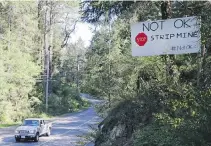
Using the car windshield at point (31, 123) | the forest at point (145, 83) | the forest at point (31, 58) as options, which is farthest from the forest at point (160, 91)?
the forest at point (31, 58)

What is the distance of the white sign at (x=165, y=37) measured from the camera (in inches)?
307

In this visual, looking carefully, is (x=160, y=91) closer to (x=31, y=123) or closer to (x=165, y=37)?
(x=165, y=37)

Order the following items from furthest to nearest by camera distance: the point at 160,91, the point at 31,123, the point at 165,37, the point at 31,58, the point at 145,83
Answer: the point at 31,58, the point at 31,123, the point at 145,83, the point at 160,91, the point at 165,37

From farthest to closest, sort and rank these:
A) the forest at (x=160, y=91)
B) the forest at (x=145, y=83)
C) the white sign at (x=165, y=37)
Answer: the white sign at (x=165, y=37)
the forest at (x=145, y=83)
the forest at (x=160, y=91)

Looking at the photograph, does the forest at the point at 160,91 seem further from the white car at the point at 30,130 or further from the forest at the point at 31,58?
the forest at the point at 31,58

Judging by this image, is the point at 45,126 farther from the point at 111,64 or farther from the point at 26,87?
the point at 26,87

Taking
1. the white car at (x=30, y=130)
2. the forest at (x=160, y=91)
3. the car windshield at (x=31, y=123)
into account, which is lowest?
the white car at (x=30, y=130)

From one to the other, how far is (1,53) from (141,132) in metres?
34.8

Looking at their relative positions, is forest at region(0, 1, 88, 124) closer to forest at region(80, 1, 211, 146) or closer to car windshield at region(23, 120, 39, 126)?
car windshield at region(23, 120, 39, 126)

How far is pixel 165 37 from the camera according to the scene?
796 cm

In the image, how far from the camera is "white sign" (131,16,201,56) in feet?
25.6

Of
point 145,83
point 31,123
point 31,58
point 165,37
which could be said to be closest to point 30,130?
point 31,123

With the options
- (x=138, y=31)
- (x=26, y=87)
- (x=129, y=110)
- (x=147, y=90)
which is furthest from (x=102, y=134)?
(x=26, y=87)

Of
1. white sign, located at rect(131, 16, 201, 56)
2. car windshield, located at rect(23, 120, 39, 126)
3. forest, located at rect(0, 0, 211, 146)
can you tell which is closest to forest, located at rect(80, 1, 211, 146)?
forest, located at rect(0, 0, 211, 146)
